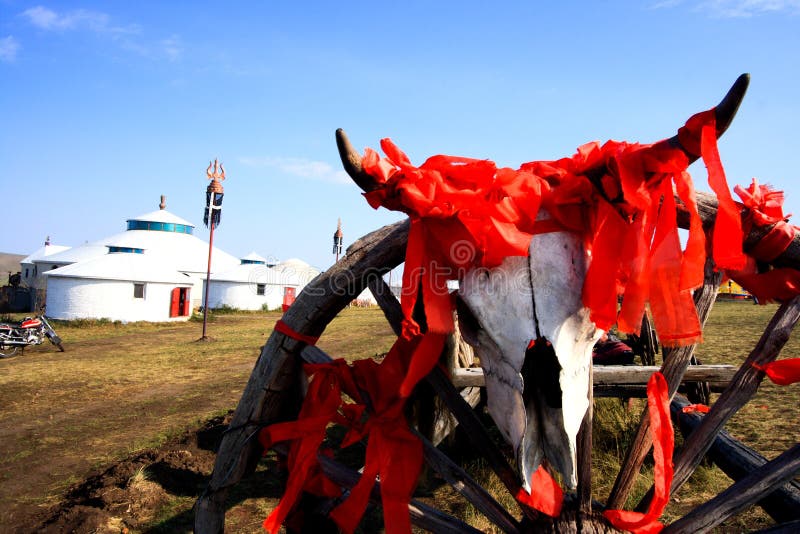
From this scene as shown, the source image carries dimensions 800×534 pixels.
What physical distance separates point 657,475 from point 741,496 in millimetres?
407

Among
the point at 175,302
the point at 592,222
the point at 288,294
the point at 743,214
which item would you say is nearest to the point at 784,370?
the point at 743,214

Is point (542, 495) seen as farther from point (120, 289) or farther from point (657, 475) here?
point (120, 289)

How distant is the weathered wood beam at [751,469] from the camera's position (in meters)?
2.14

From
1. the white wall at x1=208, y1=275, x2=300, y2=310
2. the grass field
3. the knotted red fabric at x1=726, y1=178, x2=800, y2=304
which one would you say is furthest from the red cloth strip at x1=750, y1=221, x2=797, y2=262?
the white wall at x1=208, y1=275, x2=300, y2=310

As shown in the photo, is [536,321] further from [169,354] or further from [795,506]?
[169,354]

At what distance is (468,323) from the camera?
158cm

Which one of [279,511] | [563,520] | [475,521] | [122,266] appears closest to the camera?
[563,520]

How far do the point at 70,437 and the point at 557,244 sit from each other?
22.1ft

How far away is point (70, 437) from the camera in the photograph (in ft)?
20.5

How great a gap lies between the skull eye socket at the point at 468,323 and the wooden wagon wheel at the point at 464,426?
17.0 inches

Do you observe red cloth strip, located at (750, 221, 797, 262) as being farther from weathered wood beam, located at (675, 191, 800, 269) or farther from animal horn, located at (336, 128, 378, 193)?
animal horn, located at (336, 128, 378, 193)

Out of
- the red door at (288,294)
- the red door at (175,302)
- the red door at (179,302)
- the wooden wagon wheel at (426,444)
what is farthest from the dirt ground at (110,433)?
the red door at (288,294)

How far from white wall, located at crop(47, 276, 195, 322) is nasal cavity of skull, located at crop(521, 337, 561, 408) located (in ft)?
83.4

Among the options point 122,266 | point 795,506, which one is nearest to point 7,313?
point 122,266
